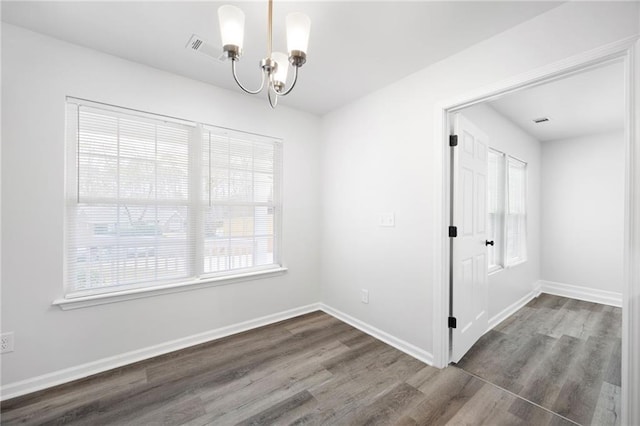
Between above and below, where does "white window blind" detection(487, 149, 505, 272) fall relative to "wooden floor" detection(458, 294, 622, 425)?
above

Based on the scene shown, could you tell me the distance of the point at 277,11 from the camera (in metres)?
1.67

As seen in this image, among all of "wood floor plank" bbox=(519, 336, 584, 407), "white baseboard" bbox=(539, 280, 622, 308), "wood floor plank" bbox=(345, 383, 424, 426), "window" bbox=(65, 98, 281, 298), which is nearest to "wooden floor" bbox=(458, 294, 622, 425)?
"wood floor plank" bbox=(519, 336, 584, 407)

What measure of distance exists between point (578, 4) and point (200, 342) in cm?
372

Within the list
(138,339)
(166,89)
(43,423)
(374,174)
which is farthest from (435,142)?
(43,423)

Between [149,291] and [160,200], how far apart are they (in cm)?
79

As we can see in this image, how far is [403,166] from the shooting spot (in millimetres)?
2484

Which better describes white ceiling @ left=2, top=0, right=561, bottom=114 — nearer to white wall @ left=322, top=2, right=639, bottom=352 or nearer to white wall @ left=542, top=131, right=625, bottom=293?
white wall @ left=322, top=2, right=639, bottom=352

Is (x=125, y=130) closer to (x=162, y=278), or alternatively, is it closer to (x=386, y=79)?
(x=162, y=278)

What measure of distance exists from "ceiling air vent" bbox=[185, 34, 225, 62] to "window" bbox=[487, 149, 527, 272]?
320 cm

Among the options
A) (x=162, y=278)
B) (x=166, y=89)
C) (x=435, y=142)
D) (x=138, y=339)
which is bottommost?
(x=138, y=339)

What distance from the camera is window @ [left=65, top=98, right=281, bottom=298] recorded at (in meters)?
2.07

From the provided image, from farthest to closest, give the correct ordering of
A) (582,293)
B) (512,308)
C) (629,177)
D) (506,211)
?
1. (582,293)
2. (506,211)
3. (512,308)
4. (629,177)

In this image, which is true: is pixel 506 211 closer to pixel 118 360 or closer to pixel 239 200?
pixel 239 200

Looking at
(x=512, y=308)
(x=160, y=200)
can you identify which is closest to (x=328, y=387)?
(x=160, y=200)
